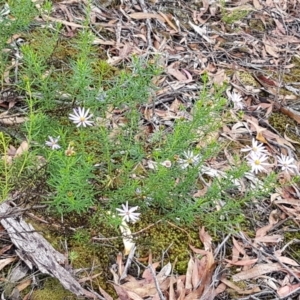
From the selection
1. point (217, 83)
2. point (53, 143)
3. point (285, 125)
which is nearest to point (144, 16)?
point (217, 83)

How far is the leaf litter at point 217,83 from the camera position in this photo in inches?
93.1

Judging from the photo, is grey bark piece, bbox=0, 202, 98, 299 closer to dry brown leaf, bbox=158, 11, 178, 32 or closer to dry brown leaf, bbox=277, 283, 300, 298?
dry brown leaf, bbox=277, 283, 300, 298

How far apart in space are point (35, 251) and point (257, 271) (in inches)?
41.1

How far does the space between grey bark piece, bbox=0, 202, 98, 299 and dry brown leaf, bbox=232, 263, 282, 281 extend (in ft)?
2.31

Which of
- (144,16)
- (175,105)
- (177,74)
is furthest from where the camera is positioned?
(144,16)

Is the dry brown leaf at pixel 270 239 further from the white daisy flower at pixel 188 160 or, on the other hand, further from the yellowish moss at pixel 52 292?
the yellowish moss at pixel 52 292

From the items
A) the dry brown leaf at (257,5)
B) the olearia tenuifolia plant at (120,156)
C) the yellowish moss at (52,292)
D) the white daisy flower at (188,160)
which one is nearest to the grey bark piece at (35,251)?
the yellowish moss at (52,292)

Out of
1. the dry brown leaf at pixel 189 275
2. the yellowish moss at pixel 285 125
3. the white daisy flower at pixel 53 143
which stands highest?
the white daisy flower at pixel 53 143

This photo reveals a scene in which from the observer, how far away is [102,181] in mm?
2453

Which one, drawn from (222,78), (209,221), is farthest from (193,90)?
(209,221)

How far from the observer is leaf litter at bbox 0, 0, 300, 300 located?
2365 millimetres

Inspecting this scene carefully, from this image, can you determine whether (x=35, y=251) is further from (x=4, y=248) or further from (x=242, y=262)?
(x=242, y=262)

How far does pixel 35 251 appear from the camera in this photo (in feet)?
7.29

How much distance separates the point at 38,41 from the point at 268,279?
1.90 m
